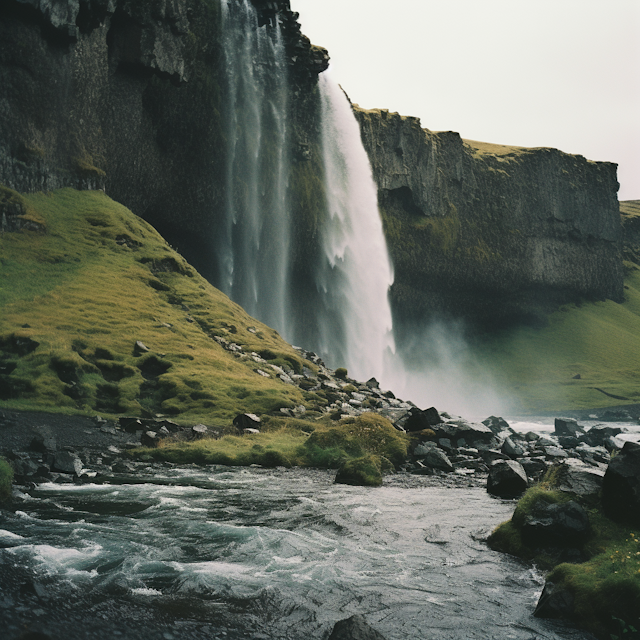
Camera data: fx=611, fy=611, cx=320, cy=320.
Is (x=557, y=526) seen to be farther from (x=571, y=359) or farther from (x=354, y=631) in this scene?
(x=571, y=359)

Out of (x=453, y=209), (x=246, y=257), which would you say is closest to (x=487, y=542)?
(x=246, y=257)

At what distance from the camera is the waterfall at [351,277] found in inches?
3270

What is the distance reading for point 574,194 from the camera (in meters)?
135

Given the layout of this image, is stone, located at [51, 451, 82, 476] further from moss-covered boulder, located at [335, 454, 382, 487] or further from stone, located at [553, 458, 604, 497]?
stone, located at [553, 458, 604, 497]

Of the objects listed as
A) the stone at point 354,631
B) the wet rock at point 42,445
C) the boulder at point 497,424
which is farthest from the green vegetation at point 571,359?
the stone at point 354,631

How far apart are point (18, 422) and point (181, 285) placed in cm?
2773

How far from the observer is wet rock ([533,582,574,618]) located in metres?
8.86

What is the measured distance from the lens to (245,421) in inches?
1091

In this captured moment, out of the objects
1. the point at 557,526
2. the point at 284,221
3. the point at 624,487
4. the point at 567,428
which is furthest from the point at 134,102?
the point at 624,487

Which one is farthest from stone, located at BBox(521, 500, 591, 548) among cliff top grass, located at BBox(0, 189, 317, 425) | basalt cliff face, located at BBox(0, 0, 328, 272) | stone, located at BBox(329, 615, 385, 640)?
basalt cliff face, located at BBox(0, 0, 328, 272)

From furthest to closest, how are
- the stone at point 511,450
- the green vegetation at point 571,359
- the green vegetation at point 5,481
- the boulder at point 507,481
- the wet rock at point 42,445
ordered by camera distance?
1. the green vegetation at point 571,359
2. the stone at point 511,450
3. the wet rock at point 42,445
4. the boulder at point 507,481
5. the green vegetation at point 5,481

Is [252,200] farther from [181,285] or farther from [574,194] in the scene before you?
[574,194]

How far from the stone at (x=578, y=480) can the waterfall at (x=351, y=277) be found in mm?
69765

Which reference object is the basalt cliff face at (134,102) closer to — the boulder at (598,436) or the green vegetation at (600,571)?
the boulder at (598,436)
